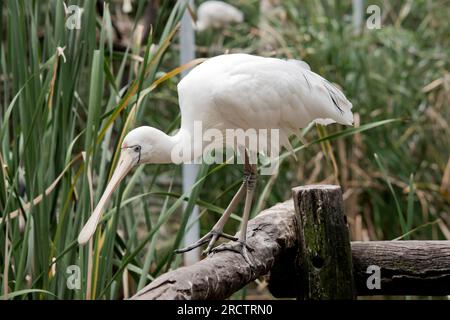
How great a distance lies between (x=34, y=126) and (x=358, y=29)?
2985 millimetres

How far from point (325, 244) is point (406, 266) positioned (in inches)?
8.4

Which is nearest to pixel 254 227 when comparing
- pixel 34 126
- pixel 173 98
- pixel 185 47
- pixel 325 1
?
pixel 34 126

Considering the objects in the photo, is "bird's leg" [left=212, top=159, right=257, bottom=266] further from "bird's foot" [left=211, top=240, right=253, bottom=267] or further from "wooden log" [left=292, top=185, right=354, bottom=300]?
"wooden log" [left=292, top=185, right=354, bottom=300]

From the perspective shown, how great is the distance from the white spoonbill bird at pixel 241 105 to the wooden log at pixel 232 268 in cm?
5

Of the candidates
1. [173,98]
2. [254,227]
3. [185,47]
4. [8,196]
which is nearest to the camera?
[8,196]

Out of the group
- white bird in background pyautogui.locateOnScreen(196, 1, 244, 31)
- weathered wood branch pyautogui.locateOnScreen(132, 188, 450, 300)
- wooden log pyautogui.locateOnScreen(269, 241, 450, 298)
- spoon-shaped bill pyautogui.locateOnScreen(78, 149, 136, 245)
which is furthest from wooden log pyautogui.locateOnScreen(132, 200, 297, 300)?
white bird in background pyautogui.locateOnScreen(196, 1, 244, 31)

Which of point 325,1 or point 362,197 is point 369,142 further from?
point 325,1

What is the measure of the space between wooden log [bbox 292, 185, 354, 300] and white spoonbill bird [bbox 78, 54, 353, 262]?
0.16 m

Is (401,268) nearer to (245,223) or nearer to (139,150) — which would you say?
(245,223)

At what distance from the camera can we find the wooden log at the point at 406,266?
1932mm

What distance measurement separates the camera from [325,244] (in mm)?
1930

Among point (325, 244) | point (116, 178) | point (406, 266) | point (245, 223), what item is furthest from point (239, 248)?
point (406, 266)

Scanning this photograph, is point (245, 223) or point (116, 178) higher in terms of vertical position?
point (116, 178)

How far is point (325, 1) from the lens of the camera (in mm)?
4680
